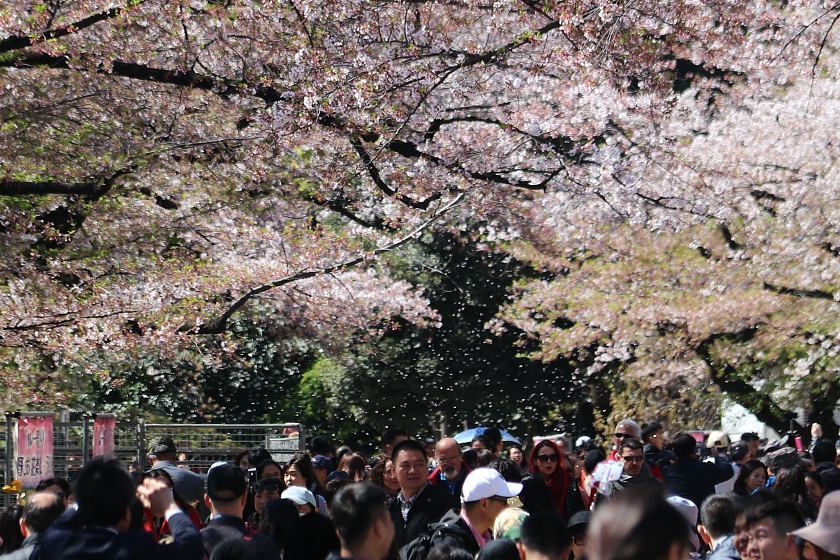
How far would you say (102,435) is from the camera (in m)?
13.7

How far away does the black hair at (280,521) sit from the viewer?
549 centimetres

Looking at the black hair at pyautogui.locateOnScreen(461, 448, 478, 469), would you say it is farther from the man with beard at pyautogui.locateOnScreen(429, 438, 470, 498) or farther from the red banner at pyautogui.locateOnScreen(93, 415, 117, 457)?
the red banner at pyautogui.locateOnScreen(93, 415, 117, 457)

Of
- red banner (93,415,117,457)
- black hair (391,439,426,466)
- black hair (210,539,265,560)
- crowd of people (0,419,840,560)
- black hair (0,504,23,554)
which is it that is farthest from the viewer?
red banner (93,415,117,457)

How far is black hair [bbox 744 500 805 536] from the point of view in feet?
16.3

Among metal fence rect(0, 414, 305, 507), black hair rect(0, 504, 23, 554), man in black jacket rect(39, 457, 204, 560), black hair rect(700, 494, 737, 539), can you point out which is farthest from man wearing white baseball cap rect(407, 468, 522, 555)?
metal fence rect(0, 414, 305, 507)

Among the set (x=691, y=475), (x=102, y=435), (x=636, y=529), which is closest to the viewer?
(x=636, y=529)

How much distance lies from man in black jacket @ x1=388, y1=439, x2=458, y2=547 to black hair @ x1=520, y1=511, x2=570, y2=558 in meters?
2.40

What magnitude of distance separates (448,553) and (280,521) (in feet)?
2.87

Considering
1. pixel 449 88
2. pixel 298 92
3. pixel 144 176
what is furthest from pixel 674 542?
pixel 144 176

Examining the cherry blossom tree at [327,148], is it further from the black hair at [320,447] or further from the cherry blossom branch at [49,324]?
the black hair at [320,447]

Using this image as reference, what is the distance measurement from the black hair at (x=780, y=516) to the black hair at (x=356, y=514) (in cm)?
178

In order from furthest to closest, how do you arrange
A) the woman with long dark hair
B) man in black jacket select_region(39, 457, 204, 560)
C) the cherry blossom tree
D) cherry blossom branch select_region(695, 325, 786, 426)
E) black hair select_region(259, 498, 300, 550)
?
cherry blossom branch select_region(695, 325, 786, 426) < the cherry blossom tree < the woman with long dark hair < black hair select_region(259, 498, 300, 550) < man in black jacket select_region(39, 457, 204, 560)

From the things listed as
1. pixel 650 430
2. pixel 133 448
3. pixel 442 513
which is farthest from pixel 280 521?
pixel 133 448

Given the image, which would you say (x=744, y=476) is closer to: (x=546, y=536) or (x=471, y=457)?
(x=471, y=457)
